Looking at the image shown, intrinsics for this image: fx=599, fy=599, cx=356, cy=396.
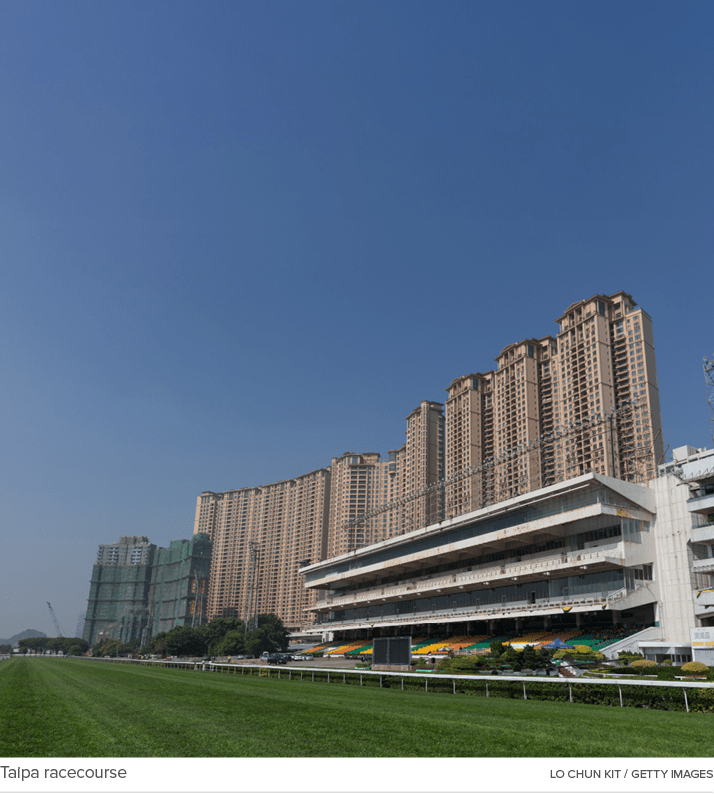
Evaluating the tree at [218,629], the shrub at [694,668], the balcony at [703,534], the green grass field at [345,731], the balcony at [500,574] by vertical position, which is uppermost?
the balcony at [703,534]

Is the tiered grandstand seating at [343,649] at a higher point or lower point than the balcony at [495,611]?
lower

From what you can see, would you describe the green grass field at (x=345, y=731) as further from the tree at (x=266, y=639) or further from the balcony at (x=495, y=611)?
the tree at (x=266, y=639)

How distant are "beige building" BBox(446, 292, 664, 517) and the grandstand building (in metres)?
47.4

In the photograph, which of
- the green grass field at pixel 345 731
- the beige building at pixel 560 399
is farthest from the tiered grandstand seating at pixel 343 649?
the green grass field at pixel 345 731

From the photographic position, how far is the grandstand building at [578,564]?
49031mm

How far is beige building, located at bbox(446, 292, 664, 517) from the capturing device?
129875 mm

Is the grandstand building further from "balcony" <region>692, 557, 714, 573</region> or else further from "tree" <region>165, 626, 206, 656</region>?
"tree" <region>165, 626, 206, 656</region>

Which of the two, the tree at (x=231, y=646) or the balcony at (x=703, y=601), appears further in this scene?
the tree at (x=231, y=646)

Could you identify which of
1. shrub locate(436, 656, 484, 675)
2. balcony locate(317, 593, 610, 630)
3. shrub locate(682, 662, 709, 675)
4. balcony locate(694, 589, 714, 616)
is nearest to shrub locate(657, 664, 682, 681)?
shrub locate(682, 662, 709, 675)

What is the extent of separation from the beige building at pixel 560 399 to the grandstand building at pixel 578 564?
4737 cm

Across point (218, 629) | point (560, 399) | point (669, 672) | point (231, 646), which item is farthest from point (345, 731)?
point (560, 399)

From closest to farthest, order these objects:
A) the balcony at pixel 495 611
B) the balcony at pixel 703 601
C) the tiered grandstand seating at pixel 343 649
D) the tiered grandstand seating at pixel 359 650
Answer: the balcony at pixel 703 601, the balcony at pixel 495 611, the tiered grandstand seating at pixel 359 650, the tiered grandstand seating at pixel 343 649

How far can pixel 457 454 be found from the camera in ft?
575

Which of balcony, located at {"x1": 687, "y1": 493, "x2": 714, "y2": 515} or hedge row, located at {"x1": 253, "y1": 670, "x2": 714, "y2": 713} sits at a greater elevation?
balcony, located at {"x1": 687, "y1": 493, "x2": 714, "y2": 515}
